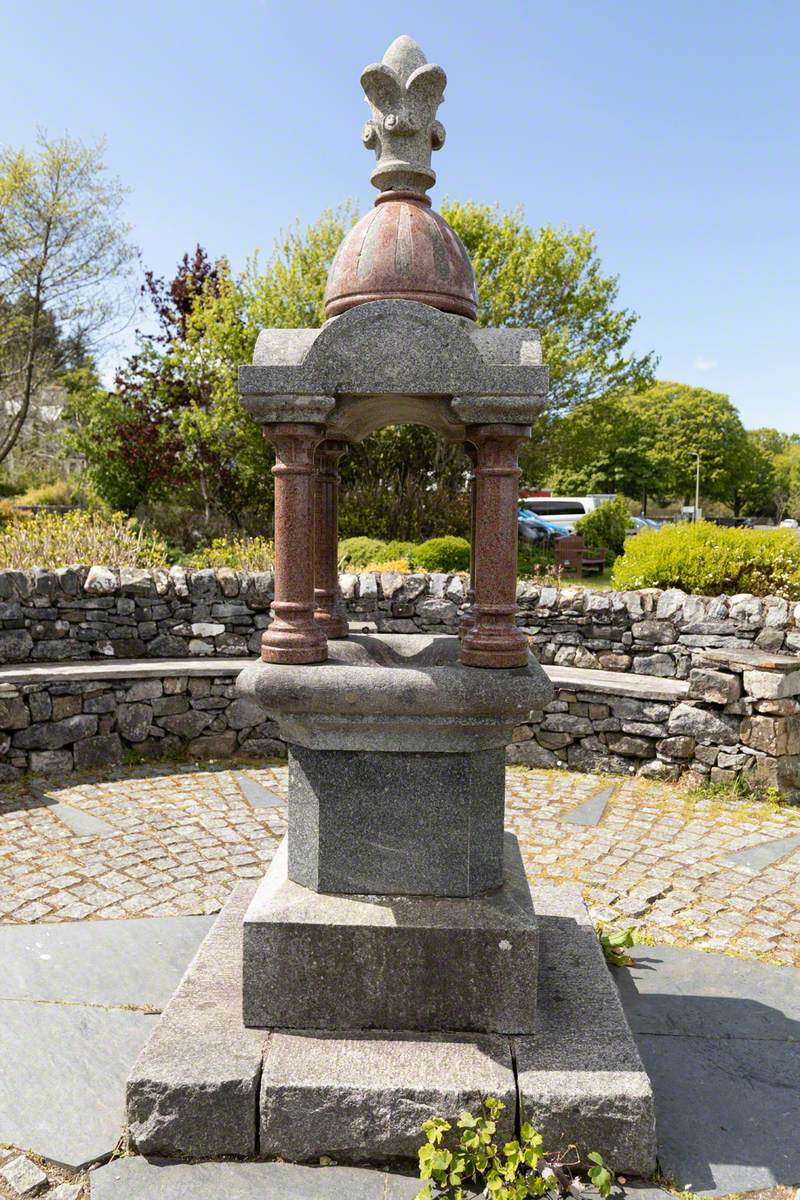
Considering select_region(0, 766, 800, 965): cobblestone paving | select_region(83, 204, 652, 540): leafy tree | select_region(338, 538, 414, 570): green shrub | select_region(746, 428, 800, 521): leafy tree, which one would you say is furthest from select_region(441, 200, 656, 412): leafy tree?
select_region(746, 428, 800, 521): leafy tree

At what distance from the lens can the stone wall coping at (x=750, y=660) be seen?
19.6 ft

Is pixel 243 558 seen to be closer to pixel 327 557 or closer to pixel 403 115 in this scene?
pixel 327 557

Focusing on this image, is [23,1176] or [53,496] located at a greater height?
[53,496]

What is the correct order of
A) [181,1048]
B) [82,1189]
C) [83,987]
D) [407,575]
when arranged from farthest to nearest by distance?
[407,575]
[83,987]
[181,1048]
[82,1189]

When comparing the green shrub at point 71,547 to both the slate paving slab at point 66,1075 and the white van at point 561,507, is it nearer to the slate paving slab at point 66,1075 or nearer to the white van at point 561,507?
the slate paving slab at point 66,1075

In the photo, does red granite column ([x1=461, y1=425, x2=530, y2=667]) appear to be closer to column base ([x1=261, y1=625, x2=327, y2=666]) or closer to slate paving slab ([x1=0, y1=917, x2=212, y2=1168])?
column base ([x1=261, y1=625, x2=327, y2=666])

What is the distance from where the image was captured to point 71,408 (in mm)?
20312

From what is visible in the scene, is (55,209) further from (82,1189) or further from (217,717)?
(82,1189)

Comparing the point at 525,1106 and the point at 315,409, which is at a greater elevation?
the point at 315,409

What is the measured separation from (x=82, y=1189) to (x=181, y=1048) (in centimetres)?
42

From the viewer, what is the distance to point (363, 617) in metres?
7.61

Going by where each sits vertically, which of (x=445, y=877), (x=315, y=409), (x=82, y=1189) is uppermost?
(x=315, y=409)

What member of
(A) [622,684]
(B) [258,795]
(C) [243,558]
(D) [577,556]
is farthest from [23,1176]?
(D) [577,556]

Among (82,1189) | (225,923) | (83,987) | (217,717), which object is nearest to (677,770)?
(217,717)
